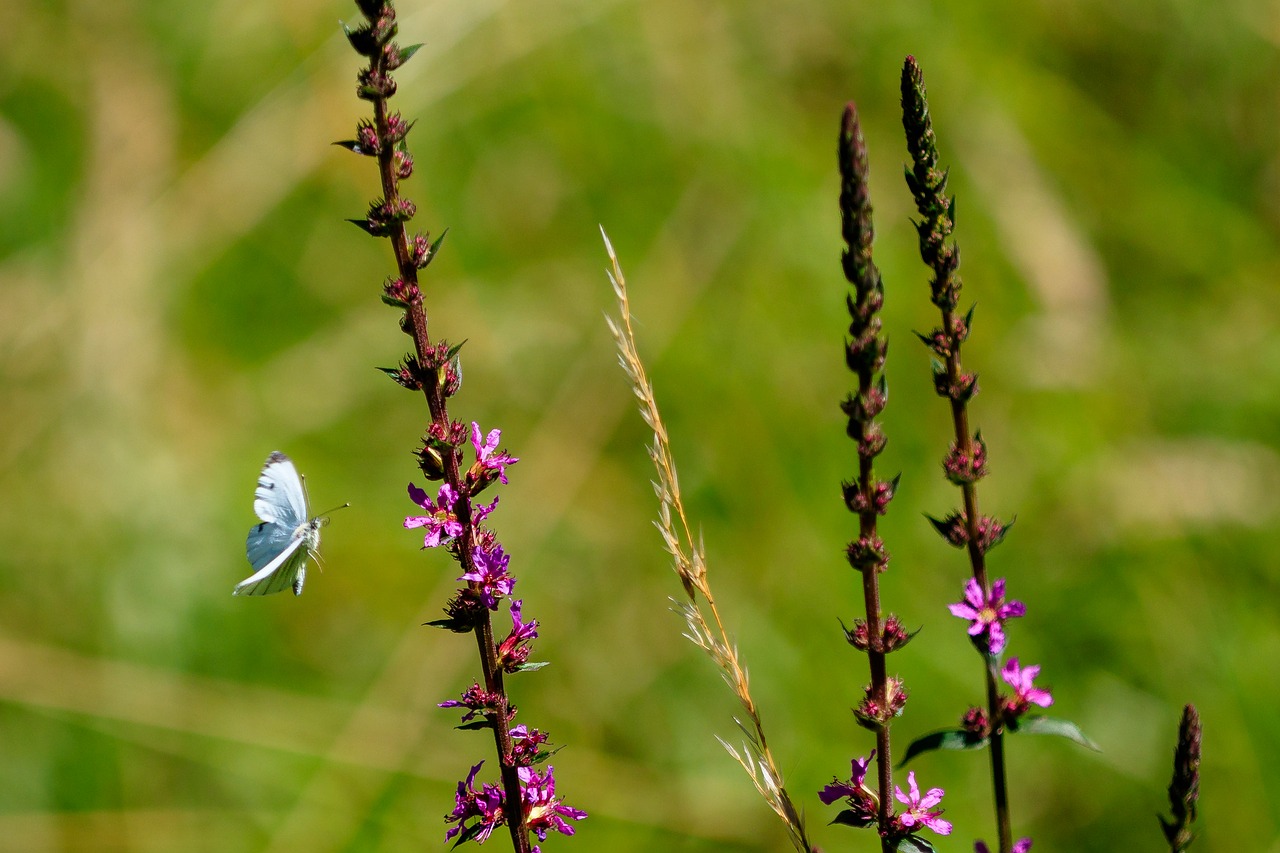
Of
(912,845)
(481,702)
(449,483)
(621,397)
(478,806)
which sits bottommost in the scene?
(912,845)

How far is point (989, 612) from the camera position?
1.79 meters

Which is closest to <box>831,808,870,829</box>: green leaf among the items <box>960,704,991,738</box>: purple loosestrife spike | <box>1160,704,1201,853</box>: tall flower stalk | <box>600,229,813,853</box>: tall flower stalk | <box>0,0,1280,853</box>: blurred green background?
<box>600,229,813,853</box>: tall flower stalk

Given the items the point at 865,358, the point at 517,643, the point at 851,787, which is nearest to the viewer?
the point at 865,358

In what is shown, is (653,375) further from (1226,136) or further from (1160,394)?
(1226,136)

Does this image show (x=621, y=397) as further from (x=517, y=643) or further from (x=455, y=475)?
(x=455, y=475)

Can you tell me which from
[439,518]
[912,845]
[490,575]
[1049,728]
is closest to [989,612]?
[1049,728]

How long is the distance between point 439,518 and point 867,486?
884 millimetres

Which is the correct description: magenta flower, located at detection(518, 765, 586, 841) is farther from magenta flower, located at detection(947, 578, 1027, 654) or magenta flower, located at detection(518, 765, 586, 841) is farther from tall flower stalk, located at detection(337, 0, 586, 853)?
magenta flower, located at detection(947, 578, 1027, 654)

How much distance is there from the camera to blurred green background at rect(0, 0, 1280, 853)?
6.48 metres

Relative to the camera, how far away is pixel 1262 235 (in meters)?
7.99

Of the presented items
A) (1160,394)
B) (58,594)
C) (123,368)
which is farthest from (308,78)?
(1160,394)

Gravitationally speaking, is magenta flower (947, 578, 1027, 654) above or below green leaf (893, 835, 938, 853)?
above

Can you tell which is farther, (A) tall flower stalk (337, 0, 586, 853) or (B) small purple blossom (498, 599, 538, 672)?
(B) small purple blossom (498, 599, 538, 672)

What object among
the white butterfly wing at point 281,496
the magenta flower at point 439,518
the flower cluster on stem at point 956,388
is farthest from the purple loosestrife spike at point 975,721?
the white butterfly wing at point 281,496
